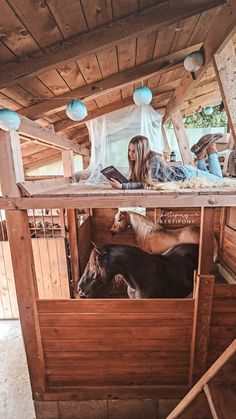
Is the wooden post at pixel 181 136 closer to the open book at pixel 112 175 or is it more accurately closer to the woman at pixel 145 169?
the woman at pixel 145 169

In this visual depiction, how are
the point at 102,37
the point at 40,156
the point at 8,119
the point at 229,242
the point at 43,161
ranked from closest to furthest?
the point at 102,37
the point at 8,119
the point at 229,242
the point at 40,156
the point at 43,161

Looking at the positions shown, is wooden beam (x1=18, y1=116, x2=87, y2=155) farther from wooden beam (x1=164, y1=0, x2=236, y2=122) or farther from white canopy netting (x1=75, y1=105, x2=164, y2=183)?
wooden beam (x1=164, y1=0, x2=236, y2=122)

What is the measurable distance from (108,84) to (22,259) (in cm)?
151

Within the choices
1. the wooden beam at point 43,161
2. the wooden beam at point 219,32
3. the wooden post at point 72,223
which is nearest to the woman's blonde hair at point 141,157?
the wooden beam at point 219,32

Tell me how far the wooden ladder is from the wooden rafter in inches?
61.2

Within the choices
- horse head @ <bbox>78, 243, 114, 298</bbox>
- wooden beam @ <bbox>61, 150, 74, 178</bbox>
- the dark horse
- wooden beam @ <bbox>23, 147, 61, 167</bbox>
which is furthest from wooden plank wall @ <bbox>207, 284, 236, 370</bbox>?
wooden beam @ <bbox>23, 147, 61, 167</bbox>

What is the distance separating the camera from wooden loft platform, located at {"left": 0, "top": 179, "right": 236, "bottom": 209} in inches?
50.8

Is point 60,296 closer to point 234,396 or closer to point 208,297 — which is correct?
point 208,297

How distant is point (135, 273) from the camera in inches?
75.2

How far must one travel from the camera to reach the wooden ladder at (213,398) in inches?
33.8

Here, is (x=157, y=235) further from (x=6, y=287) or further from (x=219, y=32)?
(x=6, y=287)

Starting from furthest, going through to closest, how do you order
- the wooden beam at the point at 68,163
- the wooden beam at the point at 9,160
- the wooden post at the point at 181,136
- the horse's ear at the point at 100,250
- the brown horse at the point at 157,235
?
the wooden post at the point at 181,136 → the brown horse at the point at 157,235 → the wooden beam at the point at 68,163 → the horse's ear at the point at 100,250 → the wooden beam at the point at 9,160

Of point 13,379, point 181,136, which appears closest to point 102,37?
point 181,136

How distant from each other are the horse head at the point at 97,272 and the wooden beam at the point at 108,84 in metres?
1.21
